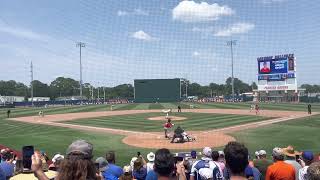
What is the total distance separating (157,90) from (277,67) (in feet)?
82.2

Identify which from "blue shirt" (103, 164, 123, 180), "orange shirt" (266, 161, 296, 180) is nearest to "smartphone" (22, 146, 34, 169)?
"blue shirt" (103, 164, 123, 180)

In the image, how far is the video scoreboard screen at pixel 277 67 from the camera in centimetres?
7088

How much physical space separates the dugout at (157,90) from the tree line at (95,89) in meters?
29.5

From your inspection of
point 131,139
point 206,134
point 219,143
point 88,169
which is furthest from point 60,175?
point 206,134

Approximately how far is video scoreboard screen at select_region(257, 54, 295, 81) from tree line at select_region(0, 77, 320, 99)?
3997cm

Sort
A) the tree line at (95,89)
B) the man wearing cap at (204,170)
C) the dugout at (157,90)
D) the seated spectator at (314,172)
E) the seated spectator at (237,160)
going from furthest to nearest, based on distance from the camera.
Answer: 1. the tree line at (95,89)
2. the dugout at (157,90)
3. the man wearing cap at (204,170)
4. the seated spectator at (237,160)
5. the seated spectator at (314,172)

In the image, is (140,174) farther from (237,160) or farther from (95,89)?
(95,89)

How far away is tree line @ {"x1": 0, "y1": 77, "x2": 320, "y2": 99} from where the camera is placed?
397ft

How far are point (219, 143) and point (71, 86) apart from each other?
458ft

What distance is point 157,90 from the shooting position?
83188 mm

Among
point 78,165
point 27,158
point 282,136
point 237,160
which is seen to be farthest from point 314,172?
point 282,136

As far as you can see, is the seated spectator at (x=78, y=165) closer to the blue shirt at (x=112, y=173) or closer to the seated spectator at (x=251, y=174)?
the blue shirt at (x=112, y=173)

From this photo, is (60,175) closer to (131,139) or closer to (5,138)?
(131,139)

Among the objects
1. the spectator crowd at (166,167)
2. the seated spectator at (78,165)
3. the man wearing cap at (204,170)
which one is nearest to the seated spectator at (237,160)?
the spectator crowd at (166,167)
